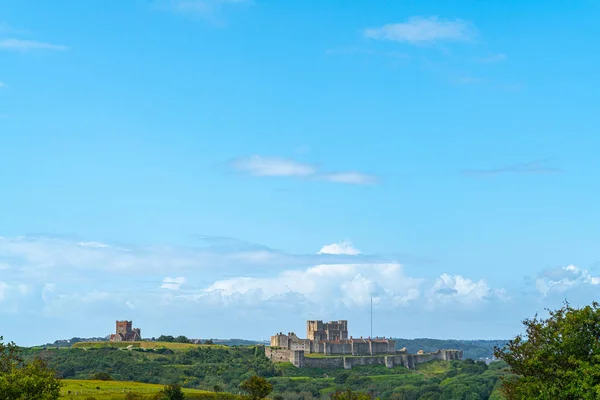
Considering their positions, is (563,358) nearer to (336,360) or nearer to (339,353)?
(336,360)

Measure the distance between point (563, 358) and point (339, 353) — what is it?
14674cm

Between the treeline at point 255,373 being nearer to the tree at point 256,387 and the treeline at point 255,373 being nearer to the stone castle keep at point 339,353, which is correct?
the stone castle keep at point 339,353

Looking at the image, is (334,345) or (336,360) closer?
(336,360)

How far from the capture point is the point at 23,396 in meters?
42.3

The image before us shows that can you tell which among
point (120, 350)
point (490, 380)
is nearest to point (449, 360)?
point (490, 380)

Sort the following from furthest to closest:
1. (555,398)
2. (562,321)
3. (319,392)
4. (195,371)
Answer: (195,371), (319,392), (562,321), (555,398)

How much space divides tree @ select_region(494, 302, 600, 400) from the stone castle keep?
128165mm

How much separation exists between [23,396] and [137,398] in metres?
35.0

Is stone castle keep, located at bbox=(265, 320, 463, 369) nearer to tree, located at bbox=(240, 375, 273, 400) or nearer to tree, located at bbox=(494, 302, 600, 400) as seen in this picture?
tree, located at bbox=(240, 375, 273, 400)

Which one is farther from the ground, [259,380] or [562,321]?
[562,321]

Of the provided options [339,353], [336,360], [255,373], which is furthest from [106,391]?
[339,353]

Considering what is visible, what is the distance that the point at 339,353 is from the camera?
186000 millimetres

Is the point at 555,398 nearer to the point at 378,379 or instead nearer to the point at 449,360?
the point at 378,379

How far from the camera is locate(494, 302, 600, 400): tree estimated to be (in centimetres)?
3975
